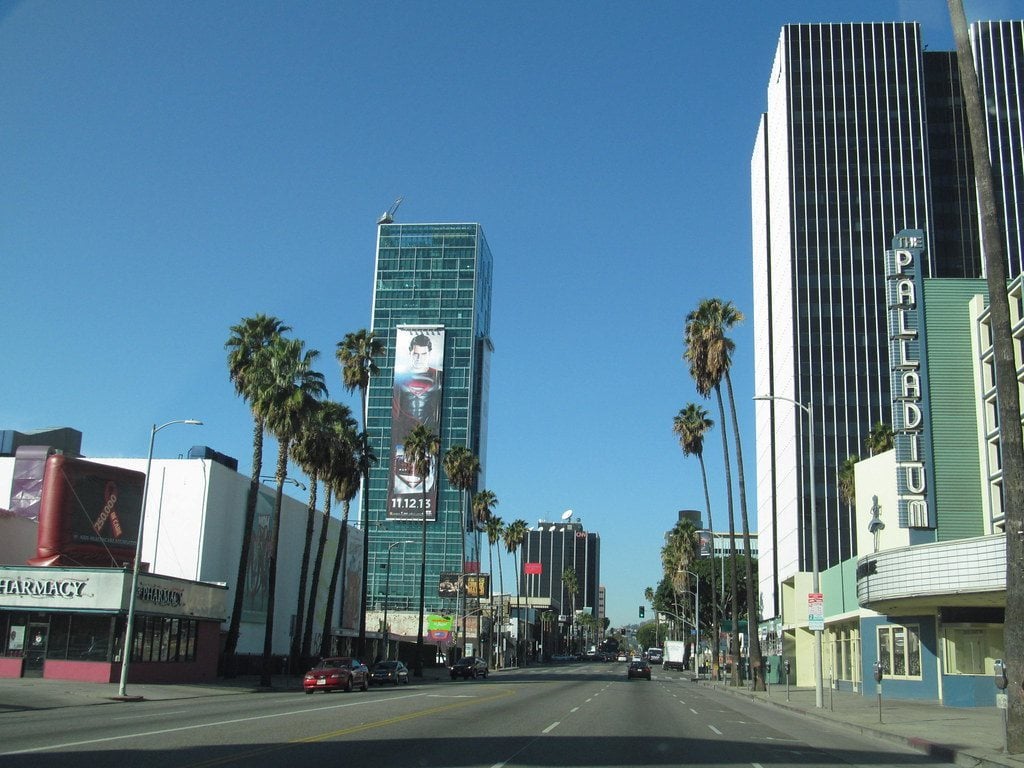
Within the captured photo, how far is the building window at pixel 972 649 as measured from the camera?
35250 mm

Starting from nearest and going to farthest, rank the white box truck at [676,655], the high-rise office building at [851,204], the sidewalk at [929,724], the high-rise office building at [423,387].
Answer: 1. the sidewalk at [929,724]
2. the high-rise office building at [851,204]
3. the white box truck at [676,655]
4. the high-rise office building at [423,387]

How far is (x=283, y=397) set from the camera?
4853 cm

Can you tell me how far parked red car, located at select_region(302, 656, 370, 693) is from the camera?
132 feet

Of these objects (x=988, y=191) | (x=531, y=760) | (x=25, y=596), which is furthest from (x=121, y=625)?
(x=988, y=191)

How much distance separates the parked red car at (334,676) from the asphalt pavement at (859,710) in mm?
2435

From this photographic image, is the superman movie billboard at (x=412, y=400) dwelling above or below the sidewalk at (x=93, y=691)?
above

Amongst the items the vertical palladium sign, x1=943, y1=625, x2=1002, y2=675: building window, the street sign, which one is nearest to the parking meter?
the street sign

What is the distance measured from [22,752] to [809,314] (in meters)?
93.8

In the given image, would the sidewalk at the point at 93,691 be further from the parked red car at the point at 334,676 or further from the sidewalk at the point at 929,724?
the sidewalk at the point at 929,724

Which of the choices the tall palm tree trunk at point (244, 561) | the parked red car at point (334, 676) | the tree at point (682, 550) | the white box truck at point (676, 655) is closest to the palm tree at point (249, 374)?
the tall palm tree trunk at point (244, 561)

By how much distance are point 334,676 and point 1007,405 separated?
29768 millimetres

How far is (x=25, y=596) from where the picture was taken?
40594 millimetres

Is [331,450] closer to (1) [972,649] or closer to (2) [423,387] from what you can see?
(1) [972,649]

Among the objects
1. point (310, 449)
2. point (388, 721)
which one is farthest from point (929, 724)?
point (310, 449)
